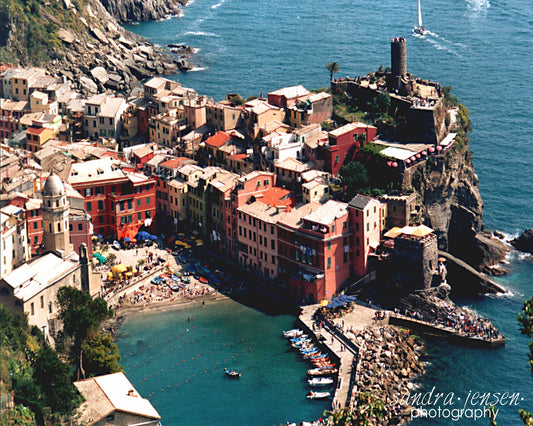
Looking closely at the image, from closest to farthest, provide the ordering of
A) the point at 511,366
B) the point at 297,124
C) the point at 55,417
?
the point at 55,417, the point at 511,366, the point at 297,124

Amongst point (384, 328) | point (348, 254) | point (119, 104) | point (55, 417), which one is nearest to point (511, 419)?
point (384, 328)

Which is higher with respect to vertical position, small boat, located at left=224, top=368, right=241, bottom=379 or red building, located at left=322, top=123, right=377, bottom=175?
red building, located at left=322, top=123, right=377, bottom=175

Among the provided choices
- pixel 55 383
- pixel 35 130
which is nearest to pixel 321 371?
pixel 55 383

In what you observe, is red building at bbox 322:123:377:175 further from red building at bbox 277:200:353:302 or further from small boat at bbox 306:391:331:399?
small boat at bbox 306:391:331:399

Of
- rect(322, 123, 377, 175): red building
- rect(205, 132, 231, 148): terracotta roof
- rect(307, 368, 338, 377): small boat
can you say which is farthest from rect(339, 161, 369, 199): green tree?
rect(307, 368, 338, 377): small boat

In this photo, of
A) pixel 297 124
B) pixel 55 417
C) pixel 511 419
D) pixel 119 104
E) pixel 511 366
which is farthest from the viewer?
pixel 119 104

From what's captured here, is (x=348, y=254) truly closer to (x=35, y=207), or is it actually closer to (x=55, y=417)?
(x=35, y=207)
